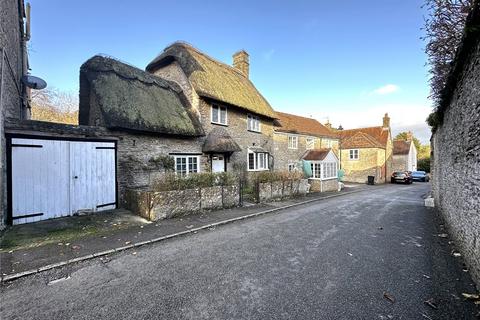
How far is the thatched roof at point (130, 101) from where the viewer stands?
10281 millimetres

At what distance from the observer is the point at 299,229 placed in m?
7.60

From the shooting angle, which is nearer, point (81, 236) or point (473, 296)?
point (473, 296)

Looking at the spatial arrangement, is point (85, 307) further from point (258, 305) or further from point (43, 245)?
point (43, 245)

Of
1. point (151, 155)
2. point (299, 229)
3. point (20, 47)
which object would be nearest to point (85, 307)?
point (299, 229)

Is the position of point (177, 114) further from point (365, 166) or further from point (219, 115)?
point (365, 166)

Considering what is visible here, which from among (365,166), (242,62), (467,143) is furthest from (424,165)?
(467,143)

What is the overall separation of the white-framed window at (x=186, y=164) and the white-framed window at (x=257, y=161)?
4890 millimetres

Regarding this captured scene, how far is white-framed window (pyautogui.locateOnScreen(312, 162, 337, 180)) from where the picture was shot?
19.2 m

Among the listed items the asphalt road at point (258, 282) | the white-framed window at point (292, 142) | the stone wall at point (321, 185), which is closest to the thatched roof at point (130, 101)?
the asphalt road at point (258, 282)

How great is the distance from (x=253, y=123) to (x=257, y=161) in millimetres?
3097

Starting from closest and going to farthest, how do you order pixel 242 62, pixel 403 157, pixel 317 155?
pixel 317 155
pixel 242 62
pixel 403 157

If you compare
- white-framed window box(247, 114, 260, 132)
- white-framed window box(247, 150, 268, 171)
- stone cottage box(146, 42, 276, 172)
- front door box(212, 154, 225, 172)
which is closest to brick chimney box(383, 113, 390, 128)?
stone cottage box(146, 42, 276, 172)

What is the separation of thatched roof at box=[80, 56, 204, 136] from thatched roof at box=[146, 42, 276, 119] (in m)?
1.92

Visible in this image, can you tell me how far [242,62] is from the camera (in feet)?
76.0
